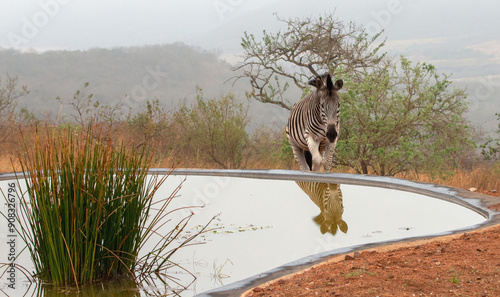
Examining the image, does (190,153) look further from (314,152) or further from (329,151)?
(329,151)

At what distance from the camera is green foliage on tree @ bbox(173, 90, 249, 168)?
1366 centimetres

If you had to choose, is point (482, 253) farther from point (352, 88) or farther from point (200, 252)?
point (352, 88)

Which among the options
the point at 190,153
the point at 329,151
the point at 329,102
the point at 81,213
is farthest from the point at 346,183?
the point at 190,153

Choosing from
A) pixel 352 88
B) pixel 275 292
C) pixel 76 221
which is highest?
pixel 352 88

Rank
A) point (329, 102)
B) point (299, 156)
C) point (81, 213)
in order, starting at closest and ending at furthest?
1. point (81, 213)
2. point (329, 102)
3. point (299, 156)

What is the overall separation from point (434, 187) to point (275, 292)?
14.6 feet

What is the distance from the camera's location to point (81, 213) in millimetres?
3746

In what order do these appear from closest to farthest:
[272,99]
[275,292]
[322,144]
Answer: [275,292], [322,144], [272,99]

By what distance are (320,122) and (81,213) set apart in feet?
19.7

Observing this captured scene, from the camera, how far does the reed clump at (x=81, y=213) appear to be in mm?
3688

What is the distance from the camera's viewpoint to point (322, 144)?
10.0m

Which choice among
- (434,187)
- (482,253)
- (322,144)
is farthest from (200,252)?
(322,144)

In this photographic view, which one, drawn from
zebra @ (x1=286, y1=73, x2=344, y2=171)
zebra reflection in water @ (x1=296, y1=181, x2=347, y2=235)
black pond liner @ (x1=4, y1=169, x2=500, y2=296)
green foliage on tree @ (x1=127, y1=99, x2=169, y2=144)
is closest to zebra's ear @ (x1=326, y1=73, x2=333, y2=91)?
zebra @ (x1=286, y1=73, x2=344, y2=171)

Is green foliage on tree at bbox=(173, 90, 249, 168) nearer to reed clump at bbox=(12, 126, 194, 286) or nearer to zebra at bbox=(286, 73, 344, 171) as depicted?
zebra at bbox=(286, 73, 344, 171)
